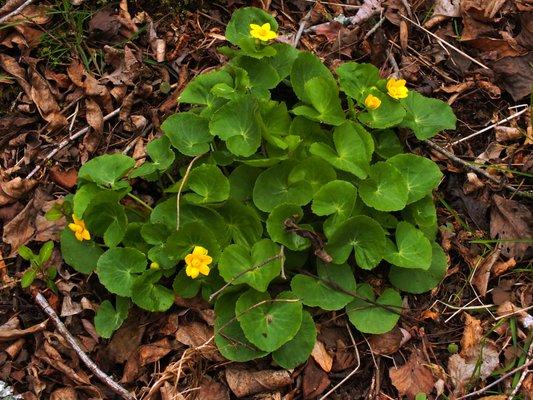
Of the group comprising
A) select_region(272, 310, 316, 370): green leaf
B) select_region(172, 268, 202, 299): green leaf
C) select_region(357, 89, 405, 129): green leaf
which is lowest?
select_region(272, 310, 316, 370): green leaf

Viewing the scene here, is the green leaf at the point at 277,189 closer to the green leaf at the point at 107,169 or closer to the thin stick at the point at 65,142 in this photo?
the green leaf at the point at 107,169

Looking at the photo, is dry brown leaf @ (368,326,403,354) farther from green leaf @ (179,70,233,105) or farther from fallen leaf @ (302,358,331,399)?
green leaf @ (179,70,233,105)

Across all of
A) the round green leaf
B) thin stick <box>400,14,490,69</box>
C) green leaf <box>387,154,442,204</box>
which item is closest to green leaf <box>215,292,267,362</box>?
the round green leaf

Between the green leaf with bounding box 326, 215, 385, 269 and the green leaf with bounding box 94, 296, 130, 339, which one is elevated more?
the green leaf with bounding box 326, 215, 385, 269

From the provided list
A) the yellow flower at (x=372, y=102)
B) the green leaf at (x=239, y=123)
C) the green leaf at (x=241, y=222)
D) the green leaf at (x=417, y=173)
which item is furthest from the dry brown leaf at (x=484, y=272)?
the green leaf at (x=239, y=123)

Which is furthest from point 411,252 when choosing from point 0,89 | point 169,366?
point 0,89

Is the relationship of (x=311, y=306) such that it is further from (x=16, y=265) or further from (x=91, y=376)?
(x=16, y=265)

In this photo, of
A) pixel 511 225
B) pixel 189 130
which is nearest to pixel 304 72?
pixel 189 130
